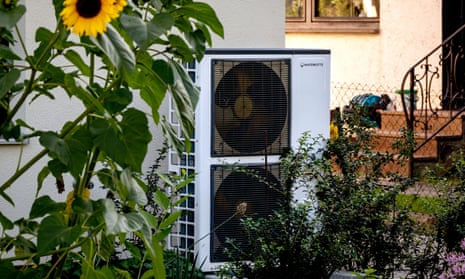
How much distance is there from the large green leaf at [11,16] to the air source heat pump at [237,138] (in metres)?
4.12

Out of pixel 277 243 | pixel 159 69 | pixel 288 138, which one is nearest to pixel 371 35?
pixel 288 138

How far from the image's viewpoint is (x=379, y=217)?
5641 millimetres

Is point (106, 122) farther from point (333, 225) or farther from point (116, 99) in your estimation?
point (333, 225)

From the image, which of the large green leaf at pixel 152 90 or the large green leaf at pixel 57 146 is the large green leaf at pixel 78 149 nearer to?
the large green leaf at pixel 57 146

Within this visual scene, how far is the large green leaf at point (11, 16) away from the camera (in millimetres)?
1992

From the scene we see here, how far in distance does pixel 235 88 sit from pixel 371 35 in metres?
10.5

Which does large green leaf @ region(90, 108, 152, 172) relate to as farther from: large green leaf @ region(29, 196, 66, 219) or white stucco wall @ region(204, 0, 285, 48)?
white stucco wall @ region(204, 0, 285, 48)

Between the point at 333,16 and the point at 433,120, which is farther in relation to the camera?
the point at 333,16

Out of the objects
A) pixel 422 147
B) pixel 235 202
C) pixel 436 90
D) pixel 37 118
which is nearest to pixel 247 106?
pixel 235 202

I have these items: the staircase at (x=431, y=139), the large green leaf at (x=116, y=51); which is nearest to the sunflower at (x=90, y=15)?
the large green leaf at (x=116, y=51)

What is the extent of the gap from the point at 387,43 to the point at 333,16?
1.15 metres

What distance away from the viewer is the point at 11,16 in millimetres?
2031

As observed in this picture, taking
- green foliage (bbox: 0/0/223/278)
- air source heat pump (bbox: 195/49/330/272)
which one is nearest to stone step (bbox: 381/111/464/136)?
air source heat pump (bbox: 195/49/330/272)

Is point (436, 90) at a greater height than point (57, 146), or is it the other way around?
point (436, 90)
